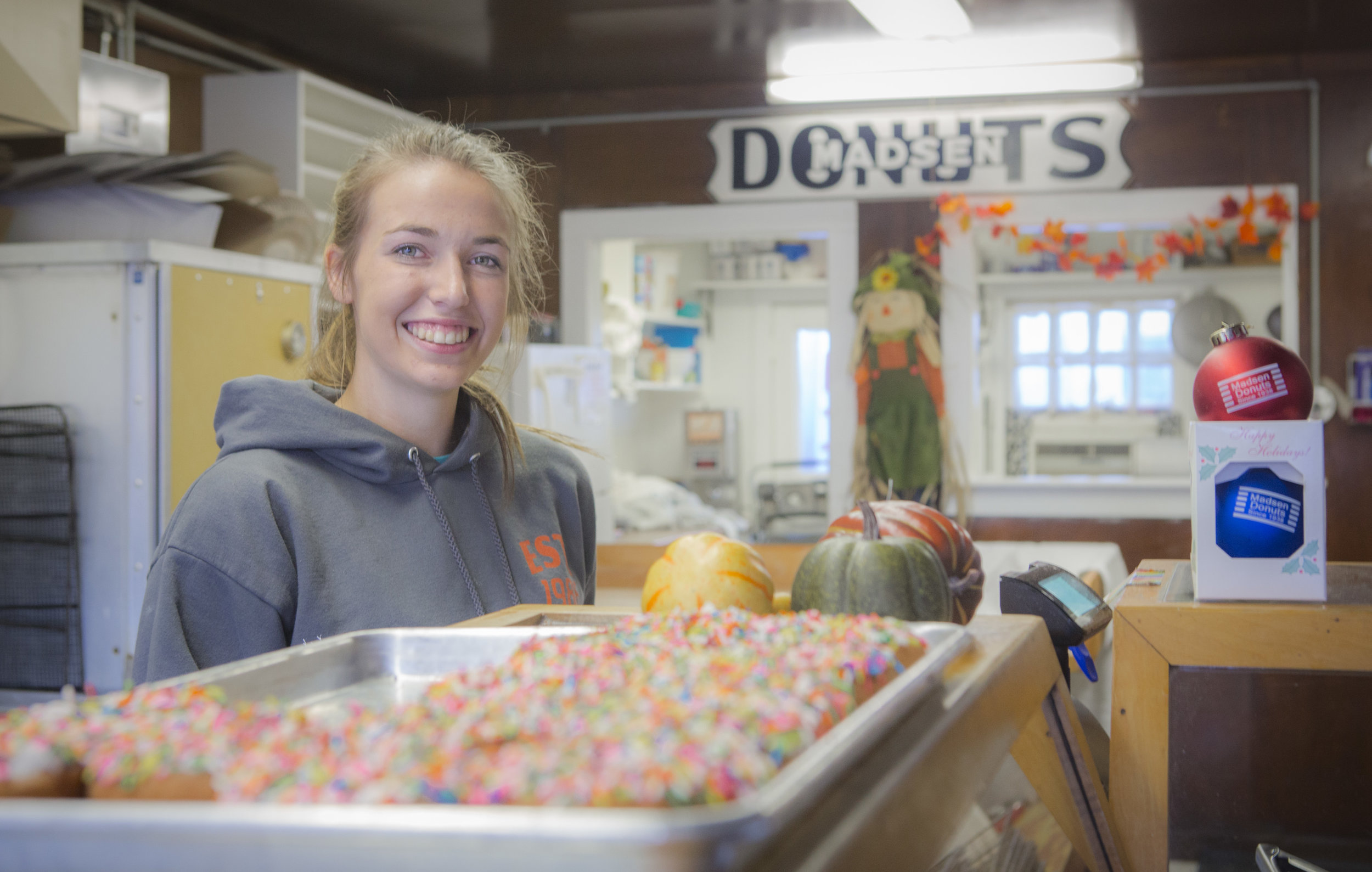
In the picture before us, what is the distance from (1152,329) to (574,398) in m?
4.34

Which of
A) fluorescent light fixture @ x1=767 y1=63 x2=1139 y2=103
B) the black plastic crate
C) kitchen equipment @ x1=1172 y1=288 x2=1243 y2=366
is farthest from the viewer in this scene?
kitchen equipment @ x1=1172 y1=288 x2=1243 y2=366

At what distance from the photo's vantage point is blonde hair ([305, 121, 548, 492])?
1.40 m

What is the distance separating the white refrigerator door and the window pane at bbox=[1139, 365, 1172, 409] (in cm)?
397

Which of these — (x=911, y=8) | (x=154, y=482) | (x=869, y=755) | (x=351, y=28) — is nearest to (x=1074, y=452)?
(x=911, y=8)

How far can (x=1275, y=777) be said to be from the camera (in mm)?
964

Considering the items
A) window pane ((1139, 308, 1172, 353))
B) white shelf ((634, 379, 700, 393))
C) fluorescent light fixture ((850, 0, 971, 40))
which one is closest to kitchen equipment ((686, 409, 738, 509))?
white shelf ((634, 379, 700, 393))

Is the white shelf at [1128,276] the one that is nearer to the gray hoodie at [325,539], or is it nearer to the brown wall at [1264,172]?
the brown wall at [1264,172]

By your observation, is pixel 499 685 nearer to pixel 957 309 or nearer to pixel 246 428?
pixel 246 428

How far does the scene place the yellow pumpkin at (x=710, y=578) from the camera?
937mm

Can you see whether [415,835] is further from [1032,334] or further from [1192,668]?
[1032,334]

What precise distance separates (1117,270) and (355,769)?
5450 mm

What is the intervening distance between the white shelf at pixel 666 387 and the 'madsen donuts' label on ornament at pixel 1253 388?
5845mm

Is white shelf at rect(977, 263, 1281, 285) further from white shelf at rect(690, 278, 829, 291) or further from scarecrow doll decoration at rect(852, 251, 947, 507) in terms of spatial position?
scarecrow doll decoration at rect(852, 251, 947, 507)

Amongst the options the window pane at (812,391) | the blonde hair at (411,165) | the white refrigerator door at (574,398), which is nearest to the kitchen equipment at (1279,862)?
the blonde hair at (411,165)
